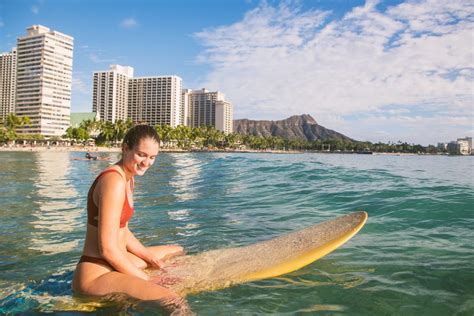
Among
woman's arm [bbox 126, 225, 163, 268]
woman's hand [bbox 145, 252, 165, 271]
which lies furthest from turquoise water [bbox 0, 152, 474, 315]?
woman's hand [bbox 145, 252, 165, 271]

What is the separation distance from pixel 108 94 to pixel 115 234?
634 feet

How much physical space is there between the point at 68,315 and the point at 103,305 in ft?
0.96

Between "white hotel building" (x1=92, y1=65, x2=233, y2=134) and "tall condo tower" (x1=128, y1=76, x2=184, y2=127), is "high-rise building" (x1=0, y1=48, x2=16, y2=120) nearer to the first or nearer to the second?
"white hotel building" (x1=92, y1=65, x2=233, y2=134)

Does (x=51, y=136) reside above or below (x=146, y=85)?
below

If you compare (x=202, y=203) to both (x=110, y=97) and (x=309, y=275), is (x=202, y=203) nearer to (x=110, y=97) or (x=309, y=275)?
(x=309, y=275)

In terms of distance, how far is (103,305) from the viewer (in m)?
3.31

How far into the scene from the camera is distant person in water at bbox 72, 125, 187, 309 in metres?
3.23

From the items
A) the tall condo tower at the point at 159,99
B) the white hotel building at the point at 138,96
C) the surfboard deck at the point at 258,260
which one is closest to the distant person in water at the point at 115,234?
the surfboard deck at the point at 258,260

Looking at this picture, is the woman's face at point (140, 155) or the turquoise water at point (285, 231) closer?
the woman's face at point (140, 155)

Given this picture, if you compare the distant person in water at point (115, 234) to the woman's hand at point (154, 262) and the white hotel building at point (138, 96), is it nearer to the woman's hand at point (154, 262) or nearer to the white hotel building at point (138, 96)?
the woman's hand at point (154, 262)

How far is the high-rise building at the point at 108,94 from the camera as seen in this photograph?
7224 inches

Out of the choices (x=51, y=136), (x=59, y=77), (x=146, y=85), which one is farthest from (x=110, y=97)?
(x=51, y=136)

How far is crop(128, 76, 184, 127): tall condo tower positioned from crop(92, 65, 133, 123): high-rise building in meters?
9.14

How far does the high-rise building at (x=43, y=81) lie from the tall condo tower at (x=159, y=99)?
158 feet
